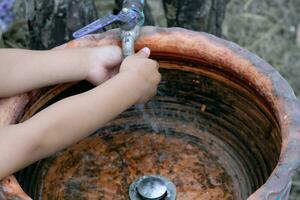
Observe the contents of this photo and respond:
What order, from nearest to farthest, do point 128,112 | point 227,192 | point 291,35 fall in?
point 227,192 → point 128,112 → point 291,35

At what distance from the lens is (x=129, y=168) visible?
187cm

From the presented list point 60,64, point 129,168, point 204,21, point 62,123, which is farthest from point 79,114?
point 204,21

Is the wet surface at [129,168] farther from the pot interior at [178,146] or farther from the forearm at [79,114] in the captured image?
the forearm at [79,114]

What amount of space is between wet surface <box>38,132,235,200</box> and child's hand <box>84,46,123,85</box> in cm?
24

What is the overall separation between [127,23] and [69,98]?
0.26 metres

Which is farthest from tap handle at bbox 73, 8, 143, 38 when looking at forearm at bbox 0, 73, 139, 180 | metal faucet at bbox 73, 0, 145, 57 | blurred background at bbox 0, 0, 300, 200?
blurred background at bbox 0, 0, 300, 200

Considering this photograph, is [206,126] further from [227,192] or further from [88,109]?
Answer: [88,109]

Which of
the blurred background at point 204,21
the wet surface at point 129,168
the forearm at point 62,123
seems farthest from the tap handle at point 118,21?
the blurred background at point 204,21

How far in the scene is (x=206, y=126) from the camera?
6.16 ft

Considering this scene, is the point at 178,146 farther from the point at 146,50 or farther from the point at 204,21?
the point at 204,21

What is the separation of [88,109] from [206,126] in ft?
1.48

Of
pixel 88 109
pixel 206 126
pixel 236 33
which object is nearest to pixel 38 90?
pixel 88 109

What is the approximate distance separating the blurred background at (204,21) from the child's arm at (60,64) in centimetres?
46

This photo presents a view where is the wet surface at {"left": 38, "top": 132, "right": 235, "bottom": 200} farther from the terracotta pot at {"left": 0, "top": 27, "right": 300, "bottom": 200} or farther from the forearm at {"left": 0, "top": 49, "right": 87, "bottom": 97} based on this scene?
the forearm at {"left": 0, "top": 49, "right": 87, "bottom": 97}
